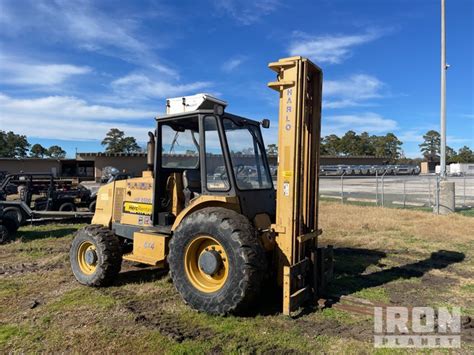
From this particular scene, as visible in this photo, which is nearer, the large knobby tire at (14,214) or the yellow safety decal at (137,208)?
the yellow safety decal at (137,208)

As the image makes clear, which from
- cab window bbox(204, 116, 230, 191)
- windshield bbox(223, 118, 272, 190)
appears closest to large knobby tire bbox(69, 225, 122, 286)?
cab window bbox(204, 116, 230, 191)

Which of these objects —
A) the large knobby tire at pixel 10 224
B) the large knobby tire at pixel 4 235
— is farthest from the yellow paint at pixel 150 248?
the large knobby tire at pixel 10 224

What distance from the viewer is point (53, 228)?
11.8 metres

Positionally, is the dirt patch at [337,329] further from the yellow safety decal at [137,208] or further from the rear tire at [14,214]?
the rear tire at [14,214]

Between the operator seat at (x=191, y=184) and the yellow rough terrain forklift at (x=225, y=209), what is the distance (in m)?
0.01

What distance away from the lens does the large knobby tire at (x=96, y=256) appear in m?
5.85

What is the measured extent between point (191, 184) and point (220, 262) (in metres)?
1.48

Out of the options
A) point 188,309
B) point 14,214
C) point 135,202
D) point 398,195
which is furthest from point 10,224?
point 398,195

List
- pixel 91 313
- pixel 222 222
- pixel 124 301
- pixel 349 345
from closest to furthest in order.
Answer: pixel 349 345 → pixel 222 222 → pixel 91 313 → pixel 124 301

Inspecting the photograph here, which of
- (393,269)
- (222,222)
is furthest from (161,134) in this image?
(393,269)

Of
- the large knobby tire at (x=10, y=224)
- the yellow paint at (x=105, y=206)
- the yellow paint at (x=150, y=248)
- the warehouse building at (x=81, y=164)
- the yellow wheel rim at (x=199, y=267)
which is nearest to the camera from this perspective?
the yellow wheel rim at (x=199, y=267)

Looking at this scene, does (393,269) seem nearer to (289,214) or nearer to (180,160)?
(289,214)

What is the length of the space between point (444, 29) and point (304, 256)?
14.3 metres

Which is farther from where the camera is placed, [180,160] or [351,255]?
[351,255]
